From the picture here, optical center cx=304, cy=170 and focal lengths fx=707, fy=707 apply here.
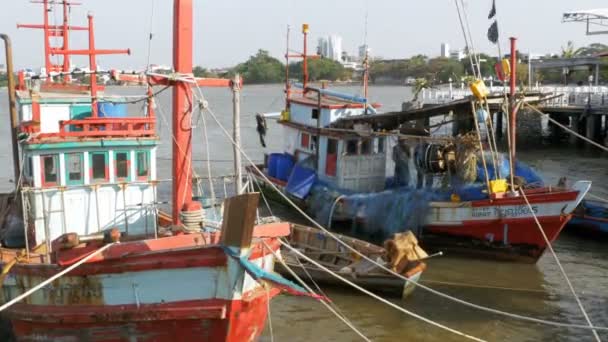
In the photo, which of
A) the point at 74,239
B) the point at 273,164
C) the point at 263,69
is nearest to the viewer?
the point at 74,239

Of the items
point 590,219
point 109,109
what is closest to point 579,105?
point 590,219

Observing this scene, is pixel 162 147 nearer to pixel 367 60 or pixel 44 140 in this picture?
pixel 367 60

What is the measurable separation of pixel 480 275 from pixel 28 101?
11.4 metres

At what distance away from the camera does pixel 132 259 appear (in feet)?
32.9

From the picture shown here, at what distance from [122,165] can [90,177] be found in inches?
23.5

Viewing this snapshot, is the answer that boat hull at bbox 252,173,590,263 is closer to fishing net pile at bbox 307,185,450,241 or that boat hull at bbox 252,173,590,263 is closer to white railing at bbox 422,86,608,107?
fishing net pile at bbox 307,185,450,241

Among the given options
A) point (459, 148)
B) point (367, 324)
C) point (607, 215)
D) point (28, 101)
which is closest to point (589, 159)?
point (607, 215)

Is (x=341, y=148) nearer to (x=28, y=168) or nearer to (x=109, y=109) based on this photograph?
(x=109, y=109)

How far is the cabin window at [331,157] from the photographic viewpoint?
74.2 ft

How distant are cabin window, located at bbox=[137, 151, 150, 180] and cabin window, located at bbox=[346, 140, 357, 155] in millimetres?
10170

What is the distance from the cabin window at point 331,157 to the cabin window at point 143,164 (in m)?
10.2

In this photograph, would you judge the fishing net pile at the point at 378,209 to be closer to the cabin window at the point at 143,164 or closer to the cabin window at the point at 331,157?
the cabin window at the point at 331,157

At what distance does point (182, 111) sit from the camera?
10711 millimetres

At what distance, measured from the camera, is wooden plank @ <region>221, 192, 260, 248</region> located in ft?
29.8
